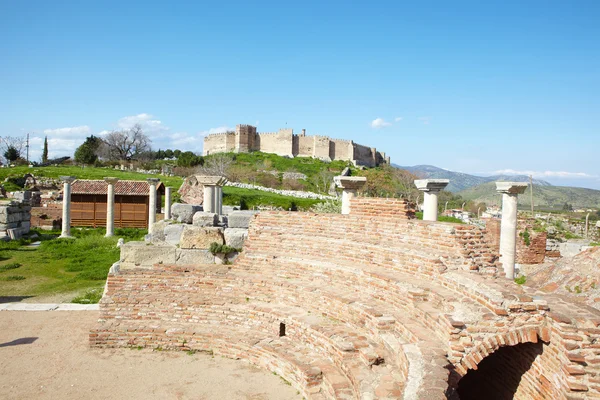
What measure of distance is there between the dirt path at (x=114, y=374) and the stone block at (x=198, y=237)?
2.80m

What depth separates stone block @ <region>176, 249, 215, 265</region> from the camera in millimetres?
9641

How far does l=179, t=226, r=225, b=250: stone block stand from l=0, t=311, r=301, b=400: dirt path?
280 cm

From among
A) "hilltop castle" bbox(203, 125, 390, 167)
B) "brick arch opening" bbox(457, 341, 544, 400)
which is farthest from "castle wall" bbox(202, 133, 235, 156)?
"brick arch opening" bbox(457, 341, 544, 400)

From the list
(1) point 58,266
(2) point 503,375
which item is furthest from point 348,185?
(1) point 58,266

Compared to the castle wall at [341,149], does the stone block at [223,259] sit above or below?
below

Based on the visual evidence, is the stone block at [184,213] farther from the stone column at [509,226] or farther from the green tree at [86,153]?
the green tree at [86,153]

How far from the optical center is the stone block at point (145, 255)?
959 cm

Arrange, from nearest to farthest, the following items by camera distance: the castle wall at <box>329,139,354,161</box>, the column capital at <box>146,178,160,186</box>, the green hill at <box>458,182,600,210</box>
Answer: the column capital at <box>146,178,160,186</box>
the green hill at <box>458,182,600,210</box>
the castle wall at <box>329,139,354,161</box>

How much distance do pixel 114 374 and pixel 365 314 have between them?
4.11 m

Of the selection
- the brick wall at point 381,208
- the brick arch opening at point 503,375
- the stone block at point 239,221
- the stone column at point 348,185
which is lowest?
the brick arch opening at point 503,375

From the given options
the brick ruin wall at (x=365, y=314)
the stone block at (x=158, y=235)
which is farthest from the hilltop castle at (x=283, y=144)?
the brick ruin wall at (x=365, y=314)

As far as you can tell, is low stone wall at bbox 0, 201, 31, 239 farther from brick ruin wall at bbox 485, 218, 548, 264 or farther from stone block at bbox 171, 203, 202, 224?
brick ruin wall at bbox 485, 218, 548, 264

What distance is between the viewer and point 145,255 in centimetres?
962

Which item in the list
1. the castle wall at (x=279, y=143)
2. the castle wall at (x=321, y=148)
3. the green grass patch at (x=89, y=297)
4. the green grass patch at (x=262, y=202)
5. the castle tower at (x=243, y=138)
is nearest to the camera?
the green grass patch at (x=89, y=297)
